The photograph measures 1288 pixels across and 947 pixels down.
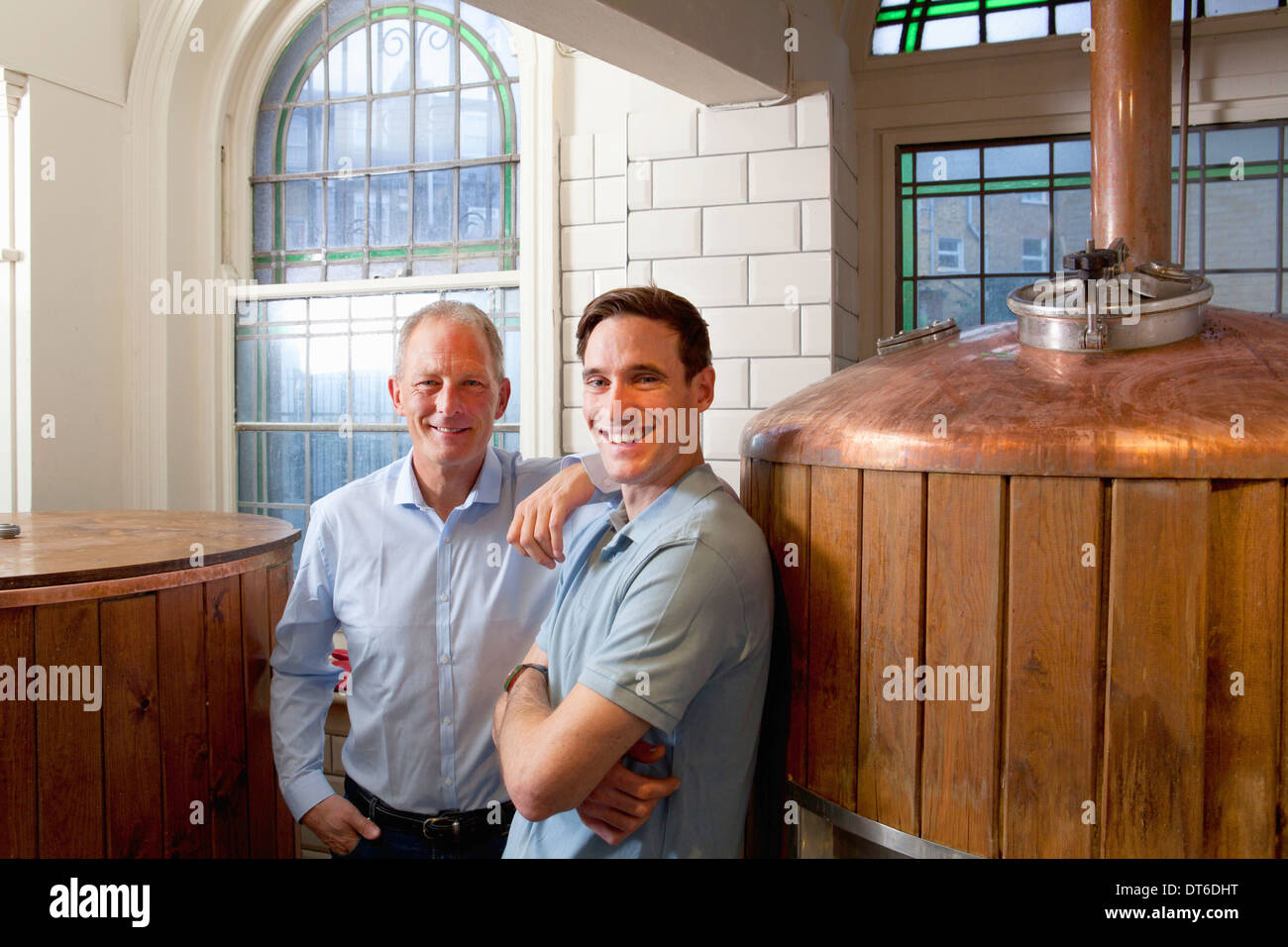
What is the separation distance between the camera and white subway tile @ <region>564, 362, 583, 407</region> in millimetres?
3336

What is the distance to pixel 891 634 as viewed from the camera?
145 centimetres

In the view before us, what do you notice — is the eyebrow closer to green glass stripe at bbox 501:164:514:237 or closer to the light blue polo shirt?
the light blue polo shirt

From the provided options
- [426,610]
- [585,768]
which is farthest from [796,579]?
[426,610]

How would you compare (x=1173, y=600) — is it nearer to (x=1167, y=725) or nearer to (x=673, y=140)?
(x=1167, y=725)

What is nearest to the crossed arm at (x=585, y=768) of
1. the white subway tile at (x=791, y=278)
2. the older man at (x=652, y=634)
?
the older man at (x=652, y=634)

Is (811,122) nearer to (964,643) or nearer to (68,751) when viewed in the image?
(964,643)

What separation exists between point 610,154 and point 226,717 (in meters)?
2.21

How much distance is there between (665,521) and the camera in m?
1.39

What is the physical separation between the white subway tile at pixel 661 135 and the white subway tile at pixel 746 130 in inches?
1.4

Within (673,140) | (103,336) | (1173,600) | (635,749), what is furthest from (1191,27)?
(103,336)

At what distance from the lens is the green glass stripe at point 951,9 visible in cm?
327

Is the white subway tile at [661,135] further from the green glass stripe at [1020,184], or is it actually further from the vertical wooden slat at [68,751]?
the vertical wooden slat at [68,751]

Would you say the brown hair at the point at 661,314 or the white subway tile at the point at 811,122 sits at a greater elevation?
the white subway tile at the point at 811,122

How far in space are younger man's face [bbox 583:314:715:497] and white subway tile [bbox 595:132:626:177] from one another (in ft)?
6.52
